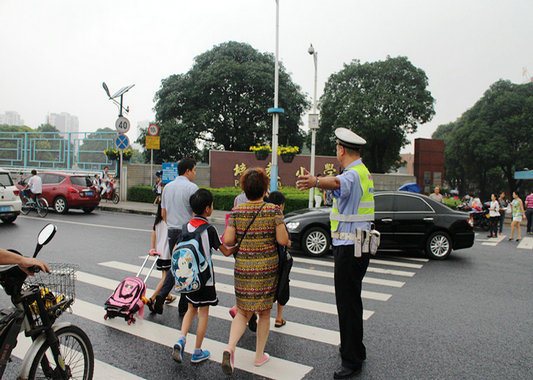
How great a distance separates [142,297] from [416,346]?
9.96 ft

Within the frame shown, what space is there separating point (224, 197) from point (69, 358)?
14829 millimetres

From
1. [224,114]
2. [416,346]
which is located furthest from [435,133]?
[416,346]

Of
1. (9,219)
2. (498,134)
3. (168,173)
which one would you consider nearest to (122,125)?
(168,173)

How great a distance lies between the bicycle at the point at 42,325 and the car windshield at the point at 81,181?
13.8 meters

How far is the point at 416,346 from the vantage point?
3.98 meters

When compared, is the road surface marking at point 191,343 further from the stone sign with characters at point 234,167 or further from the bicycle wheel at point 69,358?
the stone sign with characters at point 234,167

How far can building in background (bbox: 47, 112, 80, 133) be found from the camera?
123 m

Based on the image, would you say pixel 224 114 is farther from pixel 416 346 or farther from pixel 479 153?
pixel 416 346

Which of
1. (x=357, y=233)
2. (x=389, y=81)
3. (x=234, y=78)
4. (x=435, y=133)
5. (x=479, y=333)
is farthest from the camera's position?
(x=435, y=133)

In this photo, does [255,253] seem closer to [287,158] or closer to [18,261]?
[18,261]

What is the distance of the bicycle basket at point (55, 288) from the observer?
244 cm

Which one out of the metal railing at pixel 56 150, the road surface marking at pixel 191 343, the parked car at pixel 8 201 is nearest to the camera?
the road surface marking at pixel 191 343

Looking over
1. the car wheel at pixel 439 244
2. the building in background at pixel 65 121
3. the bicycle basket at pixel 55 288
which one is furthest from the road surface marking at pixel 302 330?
the building in background at pixel 65 121

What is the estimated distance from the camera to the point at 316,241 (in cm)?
865
